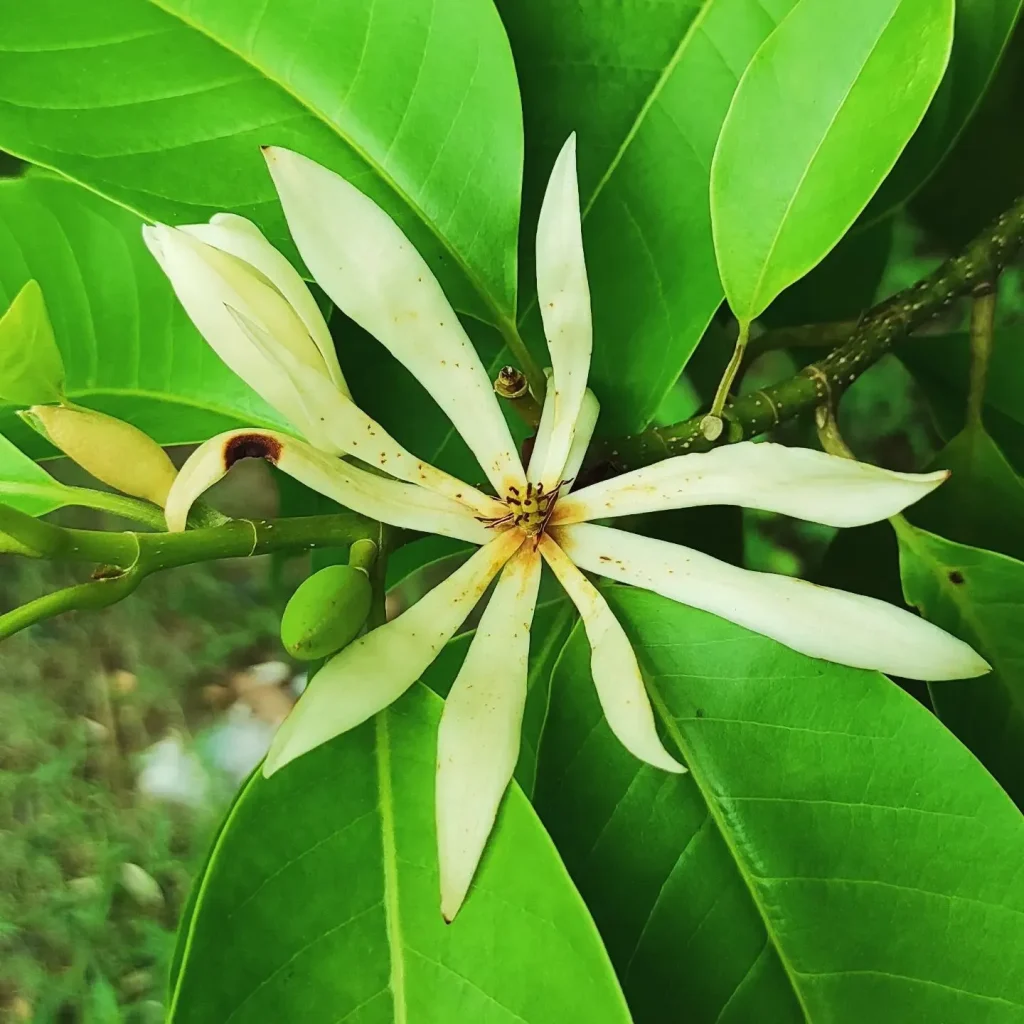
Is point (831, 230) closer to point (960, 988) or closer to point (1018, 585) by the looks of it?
point (1018, 585)

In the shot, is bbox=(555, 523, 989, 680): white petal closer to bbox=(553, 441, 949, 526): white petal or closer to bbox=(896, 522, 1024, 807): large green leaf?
bbox=(553, 441, 949, 526): white petal

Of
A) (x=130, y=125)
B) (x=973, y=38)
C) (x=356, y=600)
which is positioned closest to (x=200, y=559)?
(x=356, y=600)

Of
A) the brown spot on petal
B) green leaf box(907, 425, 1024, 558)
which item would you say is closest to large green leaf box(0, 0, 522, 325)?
the brown spot on petal

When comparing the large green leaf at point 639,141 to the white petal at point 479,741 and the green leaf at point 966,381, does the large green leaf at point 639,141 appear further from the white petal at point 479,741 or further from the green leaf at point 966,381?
the green leaf at point 966,381

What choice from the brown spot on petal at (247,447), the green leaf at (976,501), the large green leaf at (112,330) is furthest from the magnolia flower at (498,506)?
the green leaf at (976,501)

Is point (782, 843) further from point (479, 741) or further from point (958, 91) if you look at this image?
point (958, 91)

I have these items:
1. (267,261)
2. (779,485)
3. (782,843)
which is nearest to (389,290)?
(267,261)
